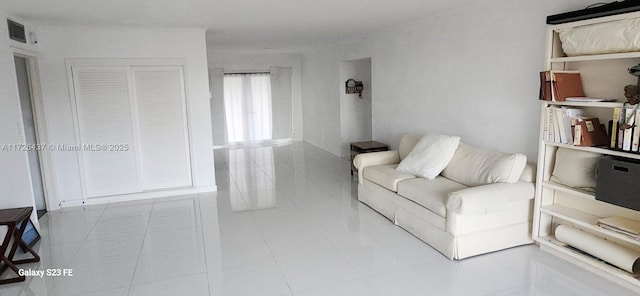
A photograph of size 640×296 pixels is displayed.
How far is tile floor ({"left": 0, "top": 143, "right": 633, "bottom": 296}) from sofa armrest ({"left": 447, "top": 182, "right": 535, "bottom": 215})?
1.38 ft

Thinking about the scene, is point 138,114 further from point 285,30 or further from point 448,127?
point 448,127

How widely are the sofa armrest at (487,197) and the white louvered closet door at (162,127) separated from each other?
3.72 meters

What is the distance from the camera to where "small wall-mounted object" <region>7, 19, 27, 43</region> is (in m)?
3.78

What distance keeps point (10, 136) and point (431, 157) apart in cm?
404

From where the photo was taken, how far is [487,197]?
9.87 ft

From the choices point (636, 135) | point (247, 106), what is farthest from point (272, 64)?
point (636, 135)

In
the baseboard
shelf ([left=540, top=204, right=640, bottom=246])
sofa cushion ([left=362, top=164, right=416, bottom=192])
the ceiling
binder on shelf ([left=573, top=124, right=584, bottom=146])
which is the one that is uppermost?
the ceiling

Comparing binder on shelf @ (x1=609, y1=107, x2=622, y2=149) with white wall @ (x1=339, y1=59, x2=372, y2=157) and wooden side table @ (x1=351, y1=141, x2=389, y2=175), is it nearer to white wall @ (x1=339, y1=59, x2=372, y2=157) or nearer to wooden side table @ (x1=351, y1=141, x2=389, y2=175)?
wooden side table @ (x1=351, y1=141, x2=389, y2=175)

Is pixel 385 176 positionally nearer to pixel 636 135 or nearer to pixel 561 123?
pixel 561 123

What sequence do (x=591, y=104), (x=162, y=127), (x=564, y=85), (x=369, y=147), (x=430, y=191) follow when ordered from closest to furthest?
(x=591, y=104) → (x=564, y=85) → (x=430, y=191) → (x=162, y=127) → (x=369, y=147)

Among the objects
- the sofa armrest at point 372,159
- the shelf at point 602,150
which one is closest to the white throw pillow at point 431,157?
the sofa armrest at point 372,159

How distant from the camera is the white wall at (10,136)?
340cm

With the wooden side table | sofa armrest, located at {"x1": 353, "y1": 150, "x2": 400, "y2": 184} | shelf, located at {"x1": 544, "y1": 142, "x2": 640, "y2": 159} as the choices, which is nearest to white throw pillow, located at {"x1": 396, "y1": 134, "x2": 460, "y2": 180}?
sofa armrest, located at {"x1": 353, "y1": 150, "x2": 400, "y2": 184}

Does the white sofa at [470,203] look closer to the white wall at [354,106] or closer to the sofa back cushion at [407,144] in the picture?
the sofa back cushion at [407,144]
